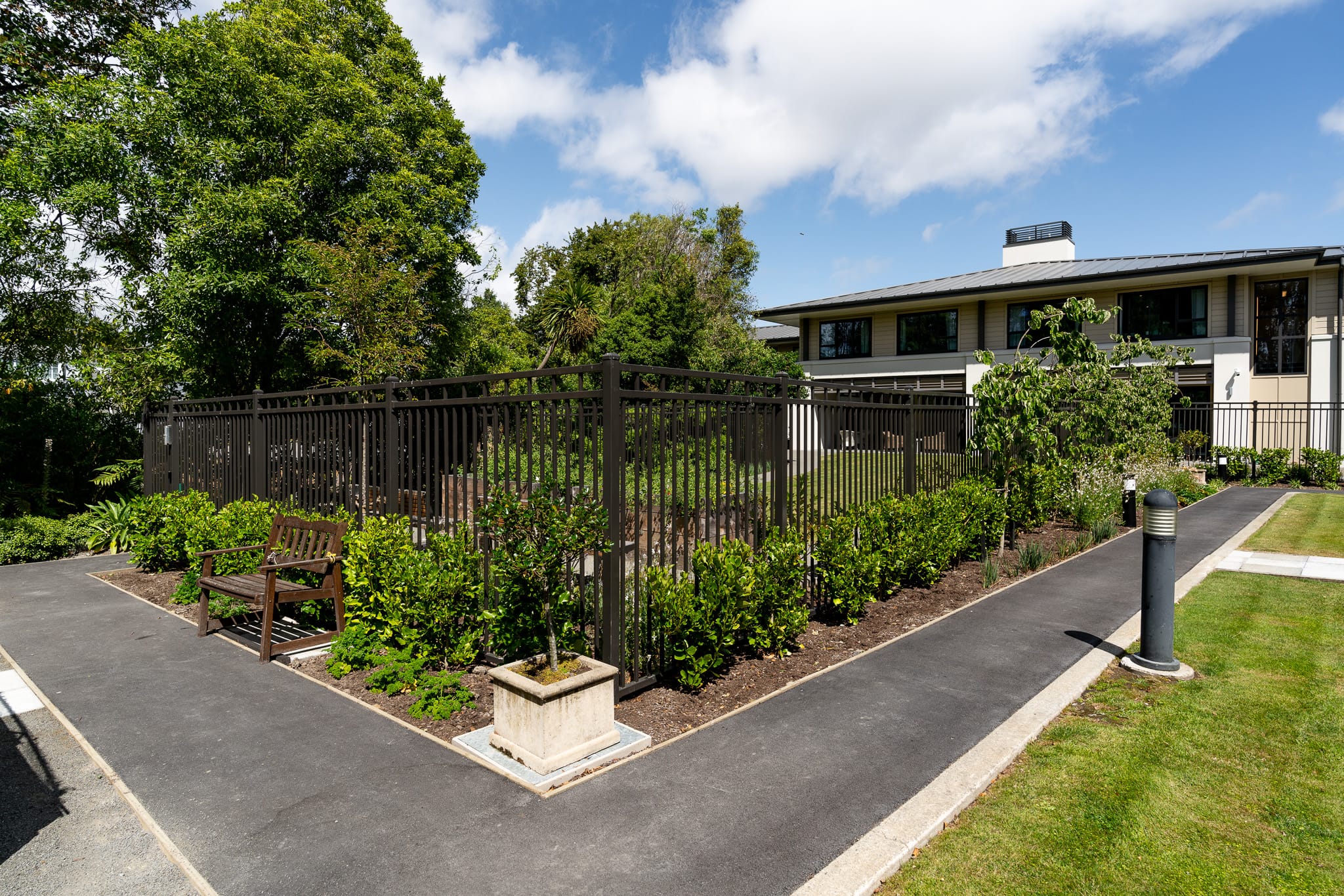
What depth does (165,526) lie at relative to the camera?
936 cm

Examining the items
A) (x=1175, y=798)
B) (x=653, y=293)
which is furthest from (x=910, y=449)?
(x=653, y=293)

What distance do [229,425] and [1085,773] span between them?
34.4 ft

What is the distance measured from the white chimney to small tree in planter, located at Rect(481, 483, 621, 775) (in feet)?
105

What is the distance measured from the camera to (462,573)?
17.7 feet

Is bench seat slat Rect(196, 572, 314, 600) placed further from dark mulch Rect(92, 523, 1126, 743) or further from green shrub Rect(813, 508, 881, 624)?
green shrub Rect(813, 508, 881, 624)

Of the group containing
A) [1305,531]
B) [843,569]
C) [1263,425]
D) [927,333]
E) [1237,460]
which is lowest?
[1305,531]

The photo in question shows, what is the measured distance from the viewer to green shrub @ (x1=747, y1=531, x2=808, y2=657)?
564 cm

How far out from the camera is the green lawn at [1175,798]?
2930mm

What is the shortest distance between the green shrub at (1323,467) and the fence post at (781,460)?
19911mm

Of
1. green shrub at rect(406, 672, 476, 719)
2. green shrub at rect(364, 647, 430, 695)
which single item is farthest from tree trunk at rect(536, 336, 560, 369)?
green shrub at rect(406, 672, 476, 719)

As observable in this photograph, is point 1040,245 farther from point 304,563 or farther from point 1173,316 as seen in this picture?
point 304,563

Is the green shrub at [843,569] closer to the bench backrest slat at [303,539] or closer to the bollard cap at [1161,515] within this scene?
the bollard cap at [1161,515]

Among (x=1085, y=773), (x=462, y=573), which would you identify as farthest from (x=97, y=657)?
(x=1085, y=773)

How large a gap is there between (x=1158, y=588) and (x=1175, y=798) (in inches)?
90.3
